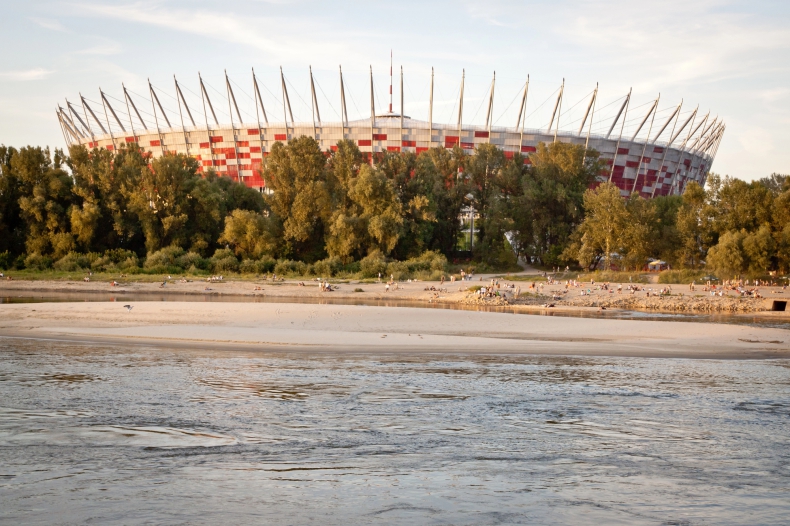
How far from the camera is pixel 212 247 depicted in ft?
194

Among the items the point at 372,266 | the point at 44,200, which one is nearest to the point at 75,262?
the point at 44,200

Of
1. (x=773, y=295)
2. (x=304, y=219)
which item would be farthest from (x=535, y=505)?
(x=304, y=219)

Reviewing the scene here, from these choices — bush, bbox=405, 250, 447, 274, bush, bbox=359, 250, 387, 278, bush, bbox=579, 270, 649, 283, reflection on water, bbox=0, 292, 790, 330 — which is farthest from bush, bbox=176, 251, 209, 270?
bush, bbox=579, 270, 649, 283

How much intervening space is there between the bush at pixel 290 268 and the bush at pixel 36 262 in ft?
57.6

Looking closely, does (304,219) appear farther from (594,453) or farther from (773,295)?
(594,453)

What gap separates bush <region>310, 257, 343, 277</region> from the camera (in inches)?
2069

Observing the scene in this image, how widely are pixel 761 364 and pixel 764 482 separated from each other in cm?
1044

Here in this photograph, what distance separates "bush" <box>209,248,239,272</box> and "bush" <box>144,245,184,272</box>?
255 centimetres

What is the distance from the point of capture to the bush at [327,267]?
52.6m

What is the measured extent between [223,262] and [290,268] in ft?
17.1

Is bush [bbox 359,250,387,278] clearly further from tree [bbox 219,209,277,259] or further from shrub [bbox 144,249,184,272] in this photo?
shrub [bbox 144,249,184,272]

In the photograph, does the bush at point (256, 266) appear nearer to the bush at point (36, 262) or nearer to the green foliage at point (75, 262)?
the green foliage at point (75, 262)

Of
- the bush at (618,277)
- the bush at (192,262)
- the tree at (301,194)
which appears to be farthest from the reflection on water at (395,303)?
the tree at (301,194)

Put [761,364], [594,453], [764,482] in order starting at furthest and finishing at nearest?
[761,364] → [594,453] → [764,482]
